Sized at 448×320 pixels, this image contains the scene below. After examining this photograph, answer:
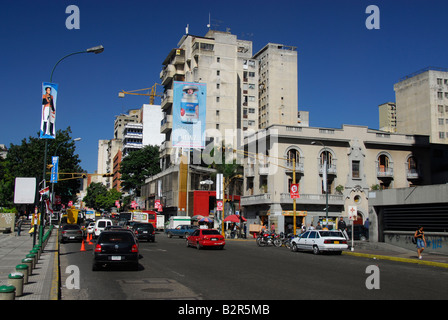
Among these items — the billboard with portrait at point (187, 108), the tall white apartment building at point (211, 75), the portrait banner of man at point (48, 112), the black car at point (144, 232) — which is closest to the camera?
the portrait banner of man at point (48, 112)

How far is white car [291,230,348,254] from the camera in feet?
91.1

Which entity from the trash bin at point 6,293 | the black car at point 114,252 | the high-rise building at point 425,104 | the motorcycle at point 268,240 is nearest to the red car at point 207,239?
the motorcycle at point 268,240

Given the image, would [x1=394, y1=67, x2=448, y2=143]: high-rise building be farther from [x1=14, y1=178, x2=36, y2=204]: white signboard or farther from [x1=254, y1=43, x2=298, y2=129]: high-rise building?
[x1=14, y1=178, x2=36, y2=204]: white signboard

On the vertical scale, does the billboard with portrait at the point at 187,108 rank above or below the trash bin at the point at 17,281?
above

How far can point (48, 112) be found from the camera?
22.9 metres

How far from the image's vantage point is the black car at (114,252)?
648 inches

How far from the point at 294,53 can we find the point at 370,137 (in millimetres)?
55182

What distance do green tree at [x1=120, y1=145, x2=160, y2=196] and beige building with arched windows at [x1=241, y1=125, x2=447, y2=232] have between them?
47.6m

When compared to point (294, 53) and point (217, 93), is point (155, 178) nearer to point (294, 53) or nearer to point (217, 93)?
point (217, 93)

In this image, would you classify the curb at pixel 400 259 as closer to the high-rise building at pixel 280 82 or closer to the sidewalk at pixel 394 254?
the sidewalk at pixel 394 254

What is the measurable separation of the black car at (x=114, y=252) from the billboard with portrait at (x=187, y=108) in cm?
5350

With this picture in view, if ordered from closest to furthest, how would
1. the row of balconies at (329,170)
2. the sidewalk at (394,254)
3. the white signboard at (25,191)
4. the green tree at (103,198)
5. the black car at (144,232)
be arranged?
the sidewalk at (394,254), the white signboard at (25,191), the black car at (144,232), the row of balconies at (329,170), the green tree at (103,198)

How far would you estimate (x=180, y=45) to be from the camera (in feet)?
294
